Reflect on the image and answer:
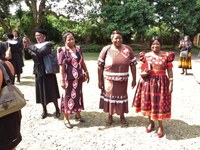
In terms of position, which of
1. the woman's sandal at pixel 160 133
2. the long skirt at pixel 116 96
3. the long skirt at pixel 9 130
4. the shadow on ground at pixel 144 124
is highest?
the long skirt at pixel 9 130

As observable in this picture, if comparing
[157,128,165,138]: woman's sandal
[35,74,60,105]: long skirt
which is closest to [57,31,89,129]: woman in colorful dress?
[35,74,60,105]: long skirt

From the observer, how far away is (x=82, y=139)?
445cm

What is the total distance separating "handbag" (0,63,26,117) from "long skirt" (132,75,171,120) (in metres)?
2.43

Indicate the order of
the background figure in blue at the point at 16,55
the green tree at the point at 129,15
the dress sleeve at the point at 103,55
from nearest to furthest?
the dress sleeve at the point at 103,55 < the background figure in blue at the point at 16,55 < the green tree at the point at 129,15

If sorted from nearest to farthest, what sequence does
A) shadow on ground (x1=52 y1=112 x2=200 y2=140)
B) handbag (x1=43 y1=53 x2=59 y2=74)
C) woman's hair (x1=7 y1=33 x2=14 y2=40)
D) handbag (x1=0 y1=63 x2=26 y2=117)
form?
handbag (x1=0 y1=63 x2=26 y2=117) → shadow on ground (x1=52 y1=112 x2=200 y2=140) → handbag (x1=43 y1=53 x2=59 y2=74) → woman's hair (x1=7 y1=33 x2=14 y2=40)

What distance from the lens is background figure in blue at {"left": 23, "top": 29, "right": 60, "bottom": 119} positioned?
509 cm

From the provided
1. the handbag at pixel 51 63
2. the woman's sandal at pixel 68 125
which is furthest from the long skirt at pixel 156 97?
the handbag at pixel 51 63

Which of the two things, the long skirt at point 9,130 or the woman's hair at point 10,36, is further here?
the woman's hair at point 10,36

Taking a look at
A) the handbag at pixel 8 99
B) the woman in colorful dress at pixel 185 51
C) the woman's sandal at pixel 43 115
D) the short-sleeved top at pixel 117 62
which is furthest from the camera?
the woman in colorful dress at pixel 185 51

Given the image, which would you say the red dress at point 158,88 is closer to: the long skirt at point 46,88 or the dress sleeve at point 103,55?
the dress sleeve at point 103,55

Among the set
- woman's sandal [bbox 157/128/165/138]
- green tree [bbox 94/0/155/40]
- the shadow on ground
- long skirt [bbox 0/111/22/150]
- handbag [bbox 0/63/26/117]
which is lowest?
the shadow on ground

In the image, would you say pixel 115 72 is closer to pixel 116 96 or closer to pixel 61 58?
pixel 116 96

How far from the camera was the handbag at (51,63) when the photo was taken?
16.7 ft

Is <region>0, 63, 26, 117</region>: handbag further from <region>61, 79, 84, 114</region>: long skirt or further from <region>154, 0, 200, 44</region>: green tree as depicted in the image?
<region>154, 0, 200, 44</region>: green tree
